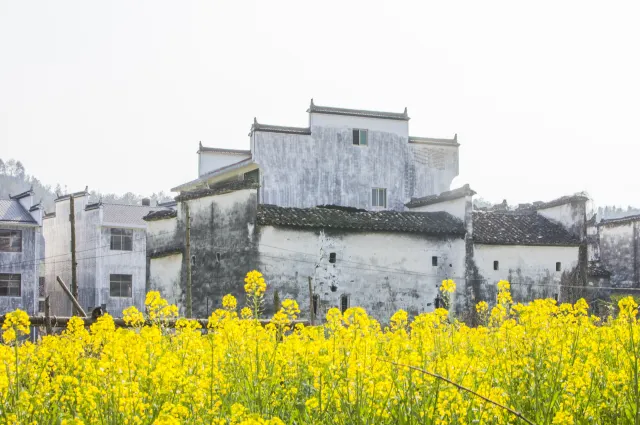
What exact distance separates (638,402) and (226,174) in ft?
87.0

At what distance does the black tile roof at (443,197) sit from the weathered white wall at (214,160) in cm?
761

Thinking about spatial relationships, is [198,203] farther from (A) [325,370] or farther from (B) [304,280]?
(A) [325,370]

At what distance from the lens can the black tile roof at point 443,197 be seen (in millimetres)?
26125

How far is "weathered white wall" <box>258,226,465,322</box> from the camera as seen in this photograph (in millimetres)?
23391

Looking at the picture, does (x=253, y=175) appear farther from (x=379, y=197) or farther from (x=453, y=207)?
(x=453, y=207)

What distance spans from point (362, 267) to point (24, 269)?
16.3m

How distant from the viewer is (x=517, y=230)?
90.1ft

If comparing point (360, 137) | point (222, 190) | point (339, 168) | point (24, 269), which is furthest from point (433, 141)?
point (24, 269)

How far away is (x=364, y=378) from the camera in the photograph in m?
Result: 4.51

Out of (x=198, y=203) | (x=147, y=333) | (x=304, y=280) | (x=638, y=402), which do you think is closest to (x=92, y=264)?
(x=198, y=203)

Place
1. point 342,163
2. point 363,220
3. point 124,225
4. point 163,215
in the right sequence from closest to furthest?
point 363,220, point 163,215, point 342,163, point 124,225

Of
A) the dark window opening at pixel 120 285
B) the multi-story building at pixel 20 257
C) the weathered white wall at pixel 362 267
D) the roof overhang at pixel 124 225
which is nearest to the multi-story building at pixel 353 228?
the weathered white wall at pixel 362 267

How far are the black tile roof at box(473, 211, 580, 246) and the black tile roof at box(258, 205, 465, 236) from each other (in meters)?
1.16

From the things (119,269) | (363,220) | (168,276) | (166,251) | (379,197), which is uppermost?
(379,197)
